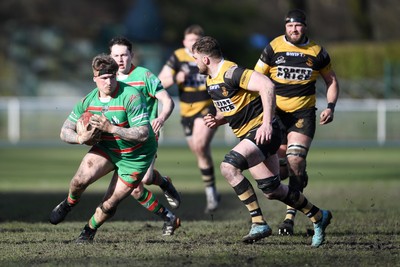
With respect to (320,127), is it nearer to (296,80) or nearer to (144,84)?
(296,80)

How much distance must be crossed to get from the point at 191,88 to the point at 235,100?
414cm

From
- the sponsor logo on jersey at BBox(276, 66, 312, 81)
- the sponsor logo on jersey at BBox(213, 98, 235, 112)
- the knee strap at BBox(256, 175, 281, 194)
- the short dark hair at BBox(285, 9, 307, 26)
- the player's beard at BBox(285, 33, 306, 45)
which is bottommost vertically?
the knee strap at BBox(256, 175, 281, 194)

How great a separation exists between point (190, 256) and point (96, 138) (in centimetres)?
142

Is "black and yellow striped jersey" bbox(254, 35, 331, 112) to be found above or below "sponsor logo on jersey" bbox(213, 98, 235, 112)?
above

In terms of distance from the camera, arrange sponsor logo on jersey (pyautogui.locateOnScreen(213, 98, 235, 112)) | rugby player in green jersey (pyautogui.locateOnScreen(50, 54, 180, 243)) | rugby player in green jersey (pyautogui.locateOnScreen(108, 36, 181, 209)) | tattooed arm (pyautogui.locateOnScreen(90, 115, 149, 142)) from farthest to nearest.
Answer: rugby player in green jersey (pyautogui.locateOnScreen(108, 36, 181, 209)) < sponsor logo on jersey (pyautogui.locateOnScreen(213, 98, 235, 112)) < rugby player in green jersey (pyautogui.locateOnScreen(50, 54, 180, 243)) < tattooed arm (pyautogui.locateOnScreen(90, 115, 149, 142))

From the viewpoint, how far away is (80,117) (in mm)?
9273

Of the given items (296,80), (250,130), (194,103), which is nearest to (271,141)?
(250,130)

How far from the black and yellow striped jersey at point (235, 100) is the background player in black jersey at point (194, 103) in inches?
145

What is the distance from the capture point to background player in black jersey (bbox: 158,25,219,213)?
44.0ft

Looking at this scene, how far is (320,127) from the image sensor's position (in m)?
32.3

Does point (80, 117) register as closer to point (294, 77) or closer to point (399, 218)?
point (294, 77)

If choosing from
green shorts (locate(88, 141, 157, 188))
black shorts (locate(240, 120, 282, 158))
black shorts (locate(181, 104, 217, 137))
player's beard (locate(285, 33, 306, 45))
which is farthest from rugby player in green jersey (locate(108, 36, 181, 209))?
black shorts (locate(181, 104, 217, 137))

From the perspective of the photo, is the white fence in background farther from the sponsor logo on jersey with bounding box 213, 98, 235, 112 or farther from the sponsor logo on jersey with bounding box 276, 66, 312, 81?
the sponsor logo on jersey with bounding box 213, 98, 235, 112

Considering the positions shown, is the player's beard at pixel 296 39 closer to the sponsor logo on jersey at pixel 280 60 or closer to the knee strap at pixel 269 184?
the sponsor logo on jersey at pixel 280 60
